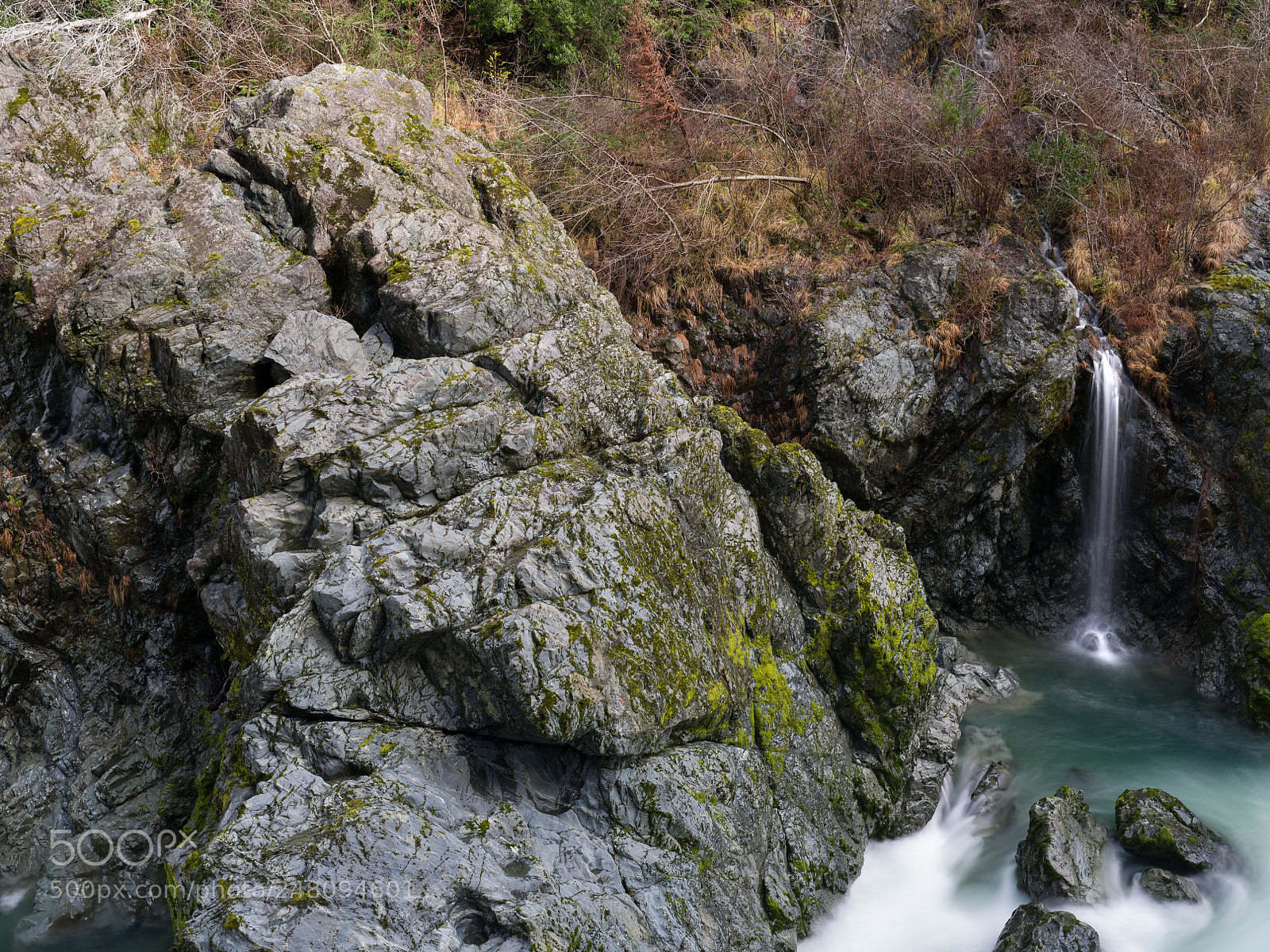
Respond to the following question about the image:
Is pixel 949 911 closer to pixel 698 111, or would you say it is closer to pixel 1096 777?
pixel 1096 777

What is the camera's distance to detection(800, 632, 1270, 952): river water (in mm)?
6293

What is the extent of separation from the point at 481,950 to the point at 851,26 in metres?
15.3

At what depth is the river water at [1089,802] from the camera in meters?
6.29

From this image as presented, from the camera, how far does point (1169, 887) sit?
6445 mm

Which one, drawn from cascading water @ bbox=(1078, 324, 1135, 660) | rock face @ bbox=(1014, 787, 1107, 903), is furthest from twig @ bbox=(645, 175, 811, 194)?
rock face @ bbox=(1014, 787, 1107, 903)

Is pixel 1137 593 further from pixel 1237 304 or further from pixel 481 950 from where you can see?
pixel 481 950

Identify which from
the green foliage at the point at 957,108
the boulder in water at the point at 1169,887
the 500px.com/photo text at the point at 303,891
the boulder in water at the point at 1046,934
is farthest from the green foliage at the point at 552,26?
the boulder in water at the point at 1169,887

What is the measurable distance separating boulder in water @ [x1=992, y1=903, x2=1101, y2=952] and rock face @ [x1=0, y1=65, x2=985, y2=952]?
51.4 inches

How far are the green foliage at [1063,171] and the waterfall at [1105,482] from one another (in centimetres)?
244

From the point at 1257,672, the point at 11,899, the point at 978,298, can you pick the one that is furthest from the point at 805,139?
the point at 11,899

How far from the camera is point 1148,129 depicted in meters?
12.5

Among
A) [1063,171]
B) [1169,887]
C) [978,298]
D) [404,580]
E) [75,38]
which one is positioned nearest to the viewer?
[404,580]

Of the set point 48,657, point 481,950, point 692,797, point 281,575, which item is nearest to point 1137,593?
point 692,797

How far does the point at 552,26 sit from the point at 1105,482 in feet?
35.8
